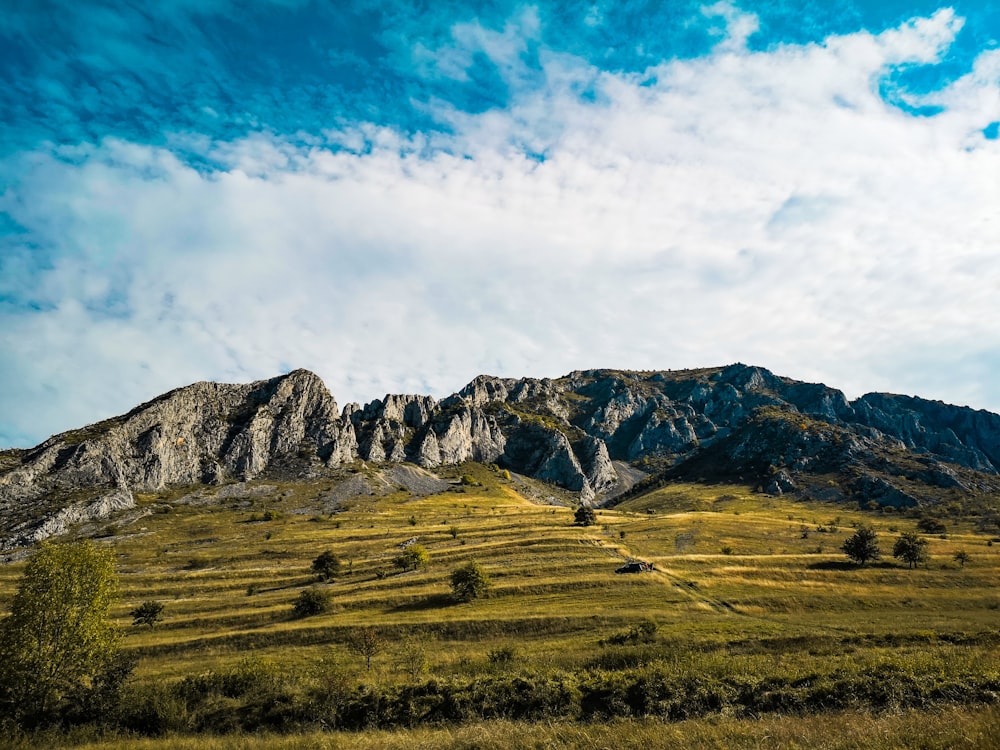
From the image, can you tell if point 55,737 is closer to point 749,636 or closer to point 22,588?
point 22,588

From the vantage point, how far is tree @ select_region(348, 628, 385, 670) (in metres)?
47.6

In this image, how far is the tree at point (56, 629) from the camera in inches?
1296

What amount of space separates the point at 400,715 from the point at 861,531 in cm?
8600

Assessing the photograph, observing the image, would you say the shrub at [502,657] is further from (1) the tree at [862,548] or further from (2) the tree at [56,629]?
(1) the tree at [862,548]

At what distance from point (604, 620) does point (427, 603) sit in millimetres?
27773

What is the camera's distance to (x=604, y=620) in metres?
56.1

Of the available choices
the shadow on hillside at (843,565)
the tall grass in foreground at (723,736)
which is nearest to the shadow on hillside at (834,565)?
the shadow on hillside at (843,565)

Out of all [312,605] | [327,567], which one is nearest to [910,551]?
[312,605]

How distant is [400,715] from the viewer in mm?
27234

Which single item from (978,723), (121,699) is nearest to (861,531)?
(978,723)

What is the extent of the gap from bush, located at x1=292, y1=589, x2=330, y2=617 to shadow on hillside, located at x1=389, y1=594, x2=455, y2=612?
10.0 meters

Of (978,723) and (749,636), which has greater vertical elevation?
(978,723)

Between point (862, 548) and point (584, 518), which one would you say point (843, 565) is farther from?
point (584, 518)

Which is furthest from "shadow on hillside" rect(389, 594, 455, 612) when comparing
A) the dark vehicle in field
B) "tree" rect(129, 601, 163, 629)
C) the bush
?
"tree" rect(129, 601, 163, 629)
